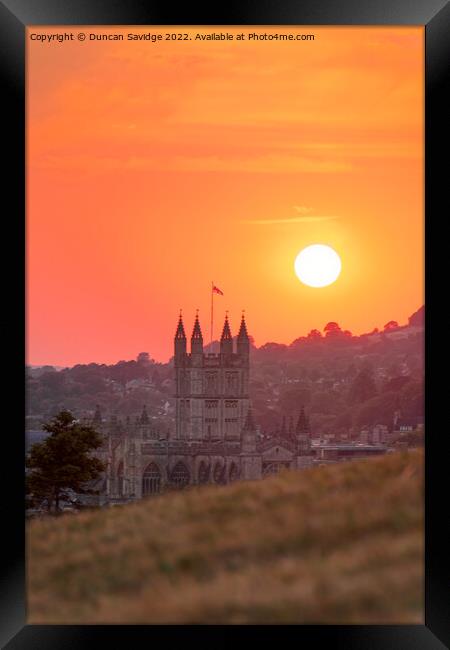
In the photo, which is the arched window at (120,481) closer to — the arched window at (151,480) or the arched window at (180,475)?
the arched window at (151,480)

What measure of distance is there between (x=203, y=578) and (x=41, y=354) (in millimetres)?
41809

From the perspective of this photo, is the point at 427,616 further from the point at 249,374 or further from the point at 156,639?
the point at 249,374

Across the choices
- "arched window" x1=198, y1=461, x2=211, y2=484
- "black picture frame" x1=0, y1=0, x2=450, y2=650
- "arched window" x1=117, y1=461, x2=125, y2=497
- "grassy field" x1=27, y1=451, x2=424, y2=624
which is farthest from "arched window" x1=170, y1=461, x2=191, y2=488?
"black picture frame" x1=0, y1=0, x2=450, y2=650

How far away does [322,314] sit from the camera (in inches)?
1697

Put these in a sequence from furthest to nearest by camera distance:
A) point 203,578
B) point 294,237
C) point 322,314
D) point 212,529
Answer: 1. point 322,314
2. point 294,237
3. point 212,529
4. point 203,578

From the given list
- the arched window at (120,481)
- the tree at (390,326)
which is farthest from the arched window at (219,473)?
the tree at (390,326)

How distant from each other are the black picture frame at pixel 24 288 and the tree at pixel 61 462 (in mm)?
15688

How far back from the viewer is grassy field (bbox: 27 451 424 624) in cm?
501

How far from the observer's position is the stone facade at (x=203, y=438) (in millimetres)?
72188

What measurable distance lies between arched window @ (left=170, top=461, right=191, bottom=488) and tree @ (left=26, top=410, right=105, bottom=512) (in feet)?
178

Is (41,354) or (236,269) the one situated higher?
(236,269)

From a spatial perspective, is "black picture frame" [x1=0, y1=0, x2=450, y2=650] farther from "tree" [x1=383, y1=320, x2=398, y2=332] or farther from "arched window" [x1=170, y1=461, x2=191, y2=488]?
"arched window" [x1=170, y1=461, x2=191, y2=488]

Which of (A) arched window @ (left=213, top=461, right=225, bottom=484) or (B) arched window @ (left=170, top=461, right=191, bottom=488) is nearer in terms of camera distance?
(B) arched window @ (left=170, top=461, right=191, bottom=488)

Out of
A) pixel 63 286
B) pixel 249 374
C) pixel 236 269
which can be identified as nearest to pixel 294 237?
pixel 63 286
